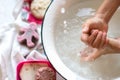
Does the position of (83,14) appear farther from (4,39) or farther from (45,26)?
(4,39)

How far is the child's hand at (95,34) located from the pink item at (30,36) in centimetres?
26

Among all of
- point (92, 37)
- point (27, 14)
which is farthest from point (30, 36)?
point (92, 37)

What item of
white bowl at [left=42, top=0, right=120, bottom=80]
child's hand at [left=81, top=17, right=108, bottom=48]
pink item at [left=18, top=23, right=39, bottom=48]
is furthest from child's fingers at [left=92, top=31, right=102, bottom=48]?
pink item at [left=18, top=23, right=39, bottom=48]

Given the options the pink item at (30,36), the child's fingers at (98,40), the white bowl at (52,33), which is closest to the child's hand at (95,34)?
the child's fingers at (98,40)

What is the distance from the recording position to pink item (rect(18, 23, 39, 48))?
98cm

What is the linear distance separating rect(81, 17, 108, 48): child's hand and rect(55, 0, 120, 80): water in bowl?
129 mm

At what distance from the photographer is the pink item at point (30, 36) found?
98 centimetres

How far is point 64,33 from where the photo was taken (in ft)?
3.10

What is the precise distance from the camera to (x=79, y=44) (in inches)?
36.6

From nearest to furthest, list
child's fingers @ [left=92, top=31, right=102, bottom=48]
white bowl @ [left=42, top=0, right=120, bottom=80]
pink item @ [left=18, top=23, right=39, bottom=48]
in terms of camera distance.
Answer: child's fingers @ [left=92, top=31, right=102, bottom=48] < white bowl @ [left=42, top=0, right=120, bottom=80] < pink item @ [left=18, top=23, right=39, bottom=48]

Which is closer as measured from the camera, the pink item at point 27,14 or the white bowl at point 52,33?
the white bowl at point 52,33

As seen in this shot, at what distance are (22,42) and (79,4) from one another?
0.25 meters

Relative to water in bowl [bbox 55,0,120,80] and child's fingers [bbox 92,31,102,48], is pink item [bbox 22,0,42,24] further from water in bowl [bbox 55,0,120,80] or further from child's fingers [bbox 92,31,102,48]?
child's fingers [bbox 92,31,102,48]

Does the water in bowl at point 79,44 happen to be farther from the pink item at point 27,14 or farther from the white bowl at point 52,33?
the pink item at point 27,14
